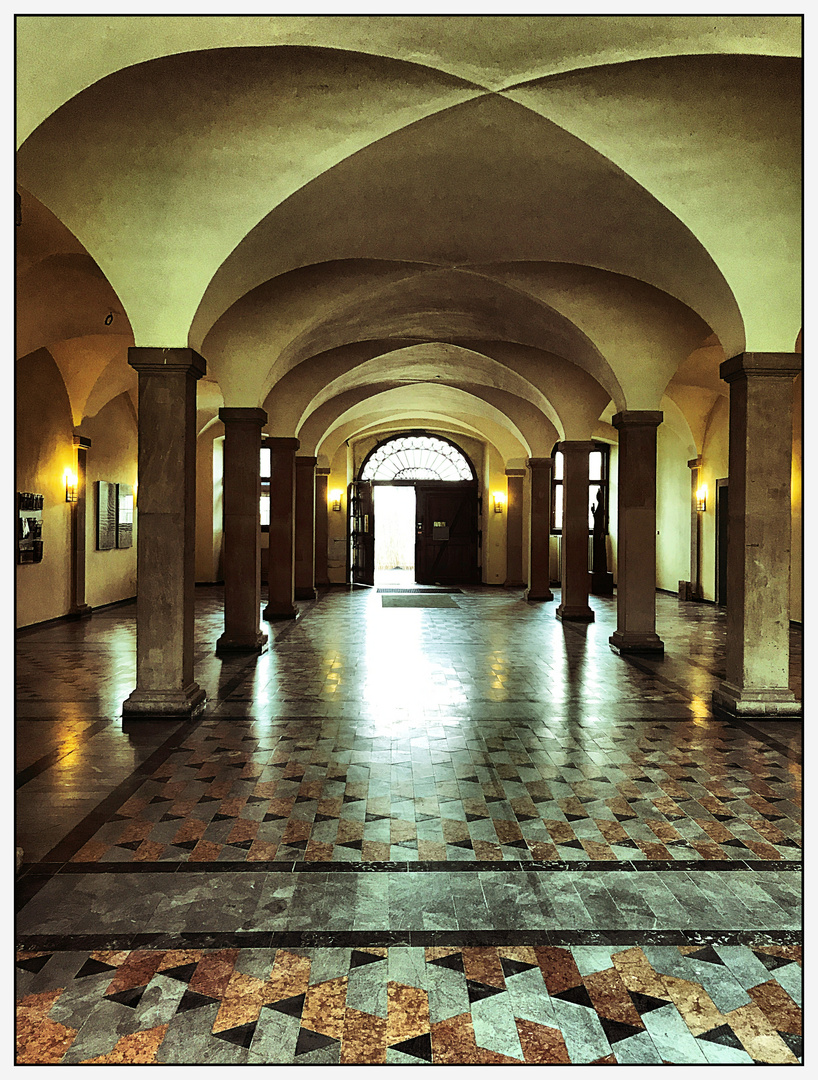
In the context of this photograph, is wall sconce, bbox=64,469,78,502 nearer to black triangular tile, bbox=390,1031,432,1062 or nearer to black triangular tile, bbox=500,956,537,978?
black triangular tile, bbox=500,956,537,978

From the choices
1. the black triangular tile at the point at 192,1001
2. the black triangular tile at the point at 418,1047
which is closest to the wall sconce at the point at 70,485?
the black triangular tile at the point at 192,1001

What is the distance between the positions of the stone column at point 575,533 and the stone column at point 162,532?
314 inches

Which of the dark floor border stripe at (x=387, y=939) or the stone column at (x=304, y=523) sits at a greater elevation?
the stone column at (x=304, y=523)

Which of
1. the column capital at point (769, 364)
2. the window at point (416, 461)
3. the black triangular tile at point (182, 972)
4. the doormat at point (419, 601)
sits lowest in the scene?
the doormat at point (419, 601)

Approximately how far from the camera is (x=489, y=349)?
12.3m

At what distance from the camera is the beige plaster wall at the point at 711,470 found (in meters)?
14.9

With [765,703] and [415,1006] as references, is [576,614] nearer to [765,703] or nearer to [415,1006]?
[765,703]

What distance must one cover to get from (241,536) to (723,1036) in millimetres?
7793

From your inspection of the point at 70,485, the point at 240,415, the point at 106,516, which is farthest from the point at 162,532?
the point at 106,516

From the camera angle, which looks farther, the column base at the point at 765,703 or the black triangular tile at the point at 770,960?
the column base at the point at 765,703

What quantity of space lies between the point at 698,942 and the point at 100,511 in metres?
13.5

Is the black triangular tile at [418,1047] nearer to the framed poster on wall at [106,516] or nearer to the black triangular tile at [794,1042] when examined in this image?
the black triangular tile at [794,1042]

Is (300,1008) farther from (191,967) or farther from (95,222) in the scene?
(95,222)

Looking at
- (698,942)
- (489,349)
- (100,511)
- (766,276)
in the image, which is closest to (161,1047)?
(698,942)
